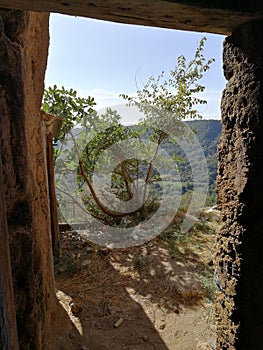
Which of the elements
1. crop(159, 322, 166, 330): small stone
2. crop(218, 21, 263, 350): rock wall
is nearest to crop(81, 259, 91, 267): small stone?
crop(159, 322, 166, 330): small stone

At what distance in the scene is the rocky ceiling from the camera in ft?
2.41

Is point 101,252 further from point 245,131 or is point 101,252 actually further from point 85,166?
point 245,131

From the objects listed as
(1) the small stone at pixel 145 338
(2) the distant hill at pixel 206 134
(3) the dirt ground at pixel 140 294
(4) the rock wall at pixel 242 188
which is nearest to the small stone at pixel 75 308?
(3) the dirt ground at pixel 140 294

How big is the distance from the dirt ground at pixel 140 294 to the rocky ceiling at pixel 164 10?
2373 mm

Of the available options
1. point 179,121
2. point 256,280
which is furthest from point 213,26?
point 179,121

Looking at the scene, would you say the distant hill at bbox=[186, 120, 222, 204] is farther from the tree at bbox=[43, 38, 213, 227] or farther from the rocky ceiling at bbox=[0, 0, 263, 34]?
the rocky ceiling at bbox=[0, 0, 263, 34]

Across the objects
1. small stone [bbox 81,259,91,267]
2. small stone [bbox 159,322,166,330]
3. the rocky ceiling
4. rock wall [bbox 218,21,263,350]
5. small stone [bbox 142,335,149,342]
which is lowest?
small stone [bbox 142,335,149,342]

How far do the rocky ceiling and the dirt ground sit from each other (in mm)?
2373

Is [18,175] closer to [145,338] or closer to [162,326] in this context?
[145,338]

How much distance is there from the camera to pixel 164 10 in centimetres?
76

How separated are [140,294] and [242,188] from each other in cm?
263

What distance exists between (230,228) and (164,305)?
7.51 ft

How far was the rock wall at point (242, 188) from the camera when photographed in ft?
2.78

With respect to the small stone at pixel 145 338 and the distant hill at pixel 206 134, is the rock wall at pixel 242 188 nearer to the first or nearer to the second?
the small stone at pixel 145 338
